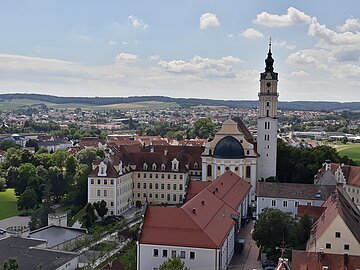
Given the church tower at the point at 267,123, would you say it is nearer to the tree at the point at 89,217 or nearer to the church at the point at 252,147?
the church at the point at 252,147

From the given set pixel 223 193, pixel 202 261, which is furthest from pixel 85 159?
pixel 202 261

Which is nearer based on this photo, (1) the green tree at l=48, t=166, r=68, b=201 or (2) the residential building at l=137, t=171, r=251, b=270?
(2) the residential building at l=137, t=171, r=251, b=270

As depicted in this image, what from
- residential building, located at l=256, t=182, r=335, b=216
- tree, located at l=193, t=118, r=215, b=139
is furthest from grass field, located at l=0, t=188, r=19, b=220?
tree, located at l=193, t=118, r=215, b=139

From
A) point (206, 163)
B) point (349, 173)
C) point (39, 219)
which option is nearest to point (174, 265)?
point (39, 219)

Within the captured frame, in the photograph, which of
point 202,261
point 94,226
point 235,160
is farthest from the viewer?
point 235,160

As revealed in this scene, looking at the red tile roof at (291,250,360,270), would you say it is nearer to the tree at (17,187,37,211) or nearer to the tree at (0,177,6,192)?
the tree at (17,187,37,211)

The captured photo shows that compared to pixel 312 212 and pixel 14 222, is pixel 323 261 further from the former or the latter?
pixel 14 222

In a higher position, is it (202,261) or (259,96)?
(259,96)

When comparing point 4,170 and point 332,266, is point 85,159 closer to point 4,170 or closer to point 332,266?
point 4,170
